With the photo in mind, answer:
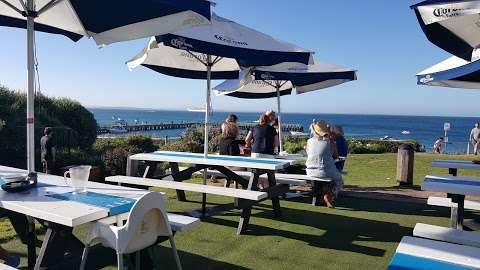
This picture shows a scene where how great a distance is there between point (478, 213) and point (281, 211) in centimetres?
314

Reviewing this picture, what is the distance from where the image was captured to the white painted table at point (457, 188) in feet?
15.6

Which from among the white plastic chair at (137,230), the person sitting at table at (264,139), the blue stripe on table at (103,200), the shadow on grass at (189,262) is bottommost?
the shadow on grass at (189,262)

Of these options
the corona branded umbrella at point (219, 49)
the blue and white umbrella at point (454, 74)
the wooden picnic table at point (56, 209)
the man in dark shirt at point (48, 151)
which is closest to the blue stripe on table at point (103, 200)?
the wooden picnic table at point (56, 209)

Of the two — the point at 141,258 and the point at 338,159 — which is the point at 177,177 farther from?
the point at 141,258

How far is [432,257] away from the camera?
8.22ft

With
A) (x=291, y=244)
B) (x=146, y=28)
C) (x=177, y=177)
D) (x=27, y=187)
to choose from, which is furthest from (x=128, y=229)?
(x=177, y=177)

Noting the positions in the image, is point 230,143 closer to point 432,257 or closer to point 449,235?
point 449,235

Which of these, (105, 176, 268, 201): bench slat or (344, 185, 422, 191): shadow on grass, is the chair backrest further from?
(344, 185, 422, 191): shadow on grass

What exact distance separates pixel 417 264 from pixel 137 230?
5.95ft

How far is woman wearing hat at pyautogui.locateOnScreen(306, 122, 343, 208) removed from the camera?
6.77m

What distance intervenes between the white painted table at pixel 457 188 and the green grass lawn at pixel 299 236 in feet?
2.02

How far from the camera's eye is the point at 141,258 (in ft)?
11.5

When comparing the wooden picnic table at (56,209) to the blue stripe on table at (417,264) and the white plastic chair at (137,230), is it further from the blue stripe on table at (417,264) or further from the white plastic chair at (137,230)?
the blue stripe on table at (417,264)

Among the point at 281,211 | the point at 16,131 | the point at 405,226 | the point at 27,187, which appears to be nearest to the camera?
the point at 27,187
